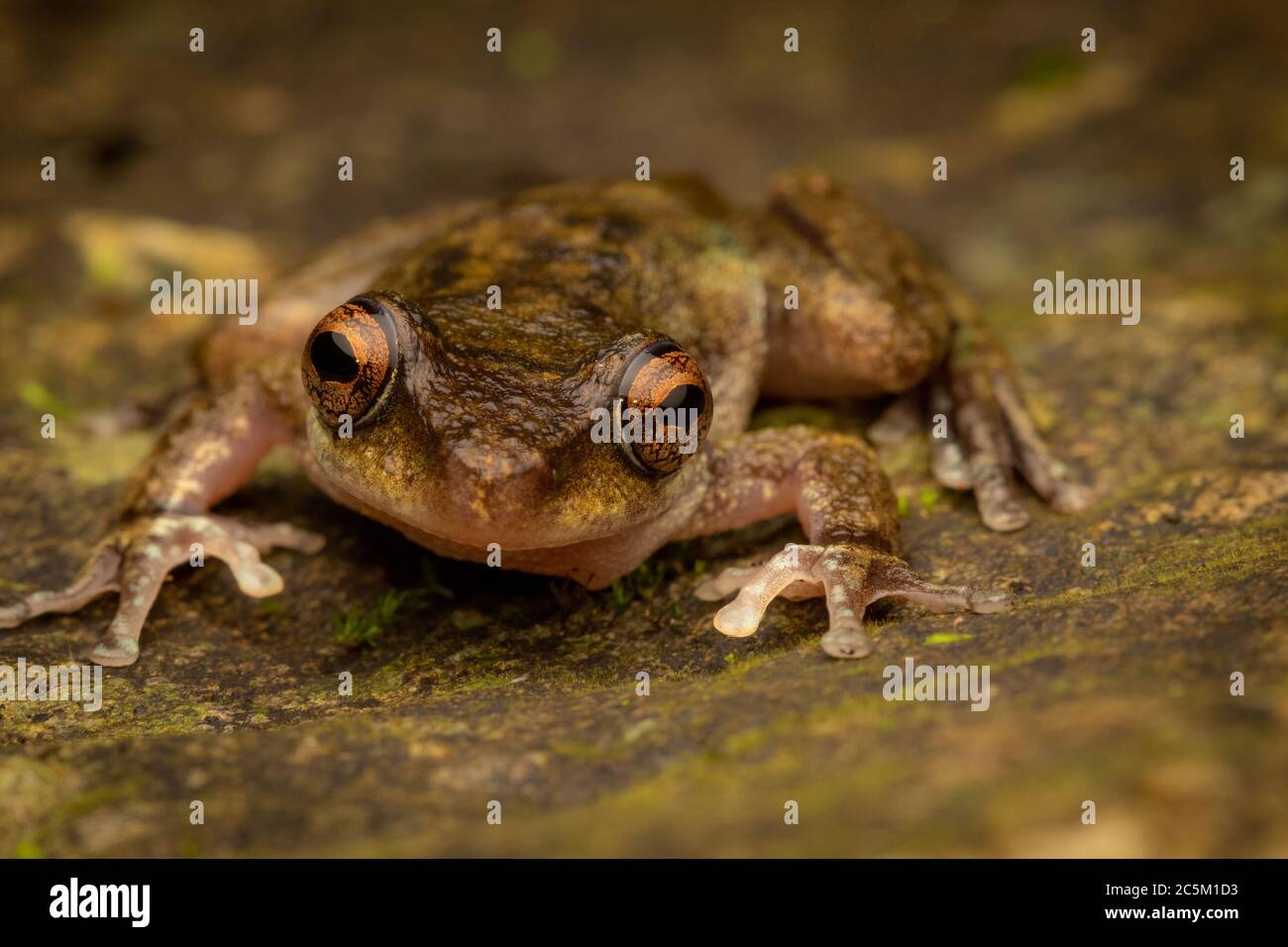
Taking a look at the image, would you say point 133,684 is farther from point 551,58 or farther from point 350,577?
point 551,58

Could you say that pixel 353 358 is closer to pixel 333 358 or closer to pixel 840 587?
pixel 333 358

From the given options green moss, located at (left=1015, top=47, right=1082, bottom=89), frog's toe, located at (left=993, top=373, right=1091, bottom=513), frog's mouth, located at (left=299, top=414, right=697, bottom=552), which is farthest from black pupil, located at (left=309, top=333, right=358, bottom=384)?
green moss, located at (left=1015, top=47, right=1082, bottom=89)

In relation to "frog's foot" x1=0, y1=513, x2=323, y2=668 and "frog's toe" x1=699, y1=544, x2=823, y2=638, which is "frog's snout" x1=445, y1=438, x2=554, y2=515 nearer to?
"frog's toe" x1=699, y1=544, x2=823, y2=638

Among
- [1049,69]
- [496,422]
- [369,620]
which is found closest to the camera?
[496,422]

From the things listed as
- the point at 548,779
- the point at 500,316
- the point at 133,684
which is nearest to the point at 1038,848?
the point at 548,779

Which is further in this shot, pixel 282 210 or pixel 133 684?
pixel 282 210

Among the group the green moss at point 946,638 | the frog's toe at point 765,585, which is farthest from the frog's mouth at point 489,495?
the green moss at point 946,638

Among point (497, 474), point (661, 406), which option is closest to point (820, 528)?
point (661, 406)
